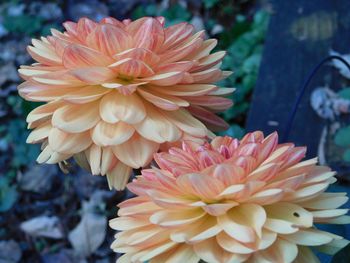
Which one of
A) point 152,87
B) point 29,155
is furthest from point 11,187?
point 152,87

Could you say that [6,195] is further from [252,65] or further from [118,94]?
[118,94]

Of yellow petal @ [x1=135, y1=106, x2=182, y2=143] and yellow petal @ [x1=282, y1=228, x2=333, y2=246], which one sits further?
yellow petal @ [x1=135, y1=106, x2=182, y2=143]

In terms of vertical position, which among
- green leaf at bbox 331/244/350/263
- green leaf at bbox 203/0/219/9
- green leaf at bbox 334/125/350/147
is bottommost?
green leaf at bbox 203/0/219/9

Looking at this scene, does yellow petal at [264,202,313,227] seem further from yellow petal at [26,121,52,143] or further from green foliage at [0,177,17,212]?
green foliage at [0,177,17,212]

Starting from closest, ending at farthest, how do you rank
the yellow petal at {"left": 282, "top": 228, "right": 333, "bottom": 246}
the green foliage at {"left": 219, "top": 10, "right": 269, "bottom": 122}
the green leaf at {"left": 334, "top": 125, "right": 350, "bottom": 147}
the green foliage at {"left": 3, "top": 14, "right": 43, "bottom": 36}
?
the yellow petal at {"left": 282, "top": 228, "right": 333, "bottom": 246} < the green leaf at {"left": 334, "top": 125, "right": 350, "bottom": 147} < the green foliage at {"left": 219, "top": 10, "right": 269, "bottom": 122} < the green foliage at {"left": 3, "top": 14, "right": 43, "bottom": 36}

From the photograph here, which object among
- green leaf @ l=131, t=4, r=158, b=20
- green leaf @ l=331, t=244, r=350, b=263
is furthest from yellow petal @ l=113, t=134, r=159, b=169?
green leaf @ l=131, t=4, r=158, b=20

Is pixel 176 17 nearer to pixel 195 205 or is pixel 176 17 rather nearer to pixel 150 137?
pixel 150 137

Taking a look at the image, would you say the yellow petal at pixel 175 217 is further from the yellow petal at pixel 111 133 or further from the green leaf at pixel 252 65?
the green leaf at pixel 252 65
